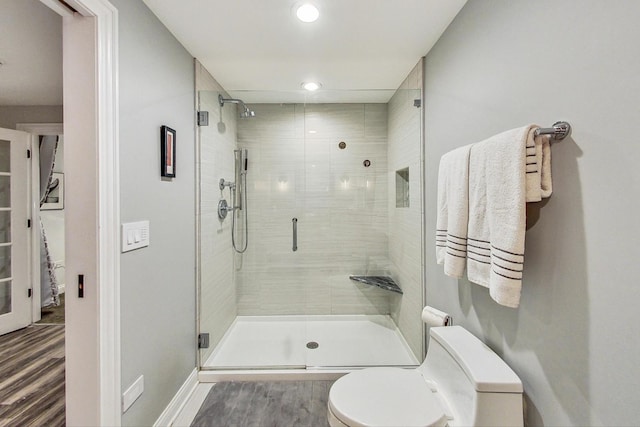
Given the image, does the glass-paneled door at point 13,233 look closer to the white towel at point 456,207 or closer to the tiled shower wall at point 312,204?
the tiled shower wall at point 312,204

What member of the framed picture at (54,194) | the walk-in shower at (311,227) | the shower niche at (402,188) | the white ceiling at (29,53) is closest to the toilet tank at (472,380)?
the walk-in shower at (311,227)

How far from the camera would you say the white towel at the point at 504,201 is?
36.6 inches

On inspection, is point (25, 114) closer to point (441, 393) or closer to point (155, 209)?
point (155, 209)

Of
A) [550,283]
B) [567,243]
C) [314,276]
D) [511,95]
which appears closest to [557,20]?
[511,95]

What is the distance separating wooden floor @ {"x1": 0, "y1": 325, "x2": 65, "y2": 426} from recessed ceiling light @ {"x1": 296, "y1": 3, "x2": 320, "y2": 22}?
9.08 ft

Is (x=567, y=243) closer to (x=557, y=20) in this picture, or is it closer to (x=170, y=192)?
(x=557, y=20)

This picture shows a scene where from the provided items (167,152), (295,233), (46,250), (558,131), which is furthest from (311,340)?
(46,250)

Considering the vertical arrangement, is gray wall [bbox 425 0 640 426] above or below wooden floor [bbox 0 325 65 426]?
above

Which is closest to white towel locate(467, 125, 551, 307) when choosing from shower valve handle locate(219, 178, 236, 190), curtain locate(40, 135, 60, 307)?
shower valve handle locate(219, 178, 236, 190)

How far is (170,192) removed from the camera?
1695 mm

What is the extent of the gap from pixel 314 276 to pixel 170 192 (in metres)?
1.50

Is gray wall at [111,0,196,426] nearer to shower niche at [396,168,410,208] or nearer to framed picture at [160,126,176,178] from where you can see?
framed picture at [160,126,176,178]

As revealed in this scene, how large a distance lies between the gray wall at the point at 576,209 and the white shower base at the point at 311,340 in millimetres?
1199

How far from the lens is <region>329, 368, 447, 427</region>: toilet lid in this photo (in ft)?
3.39
